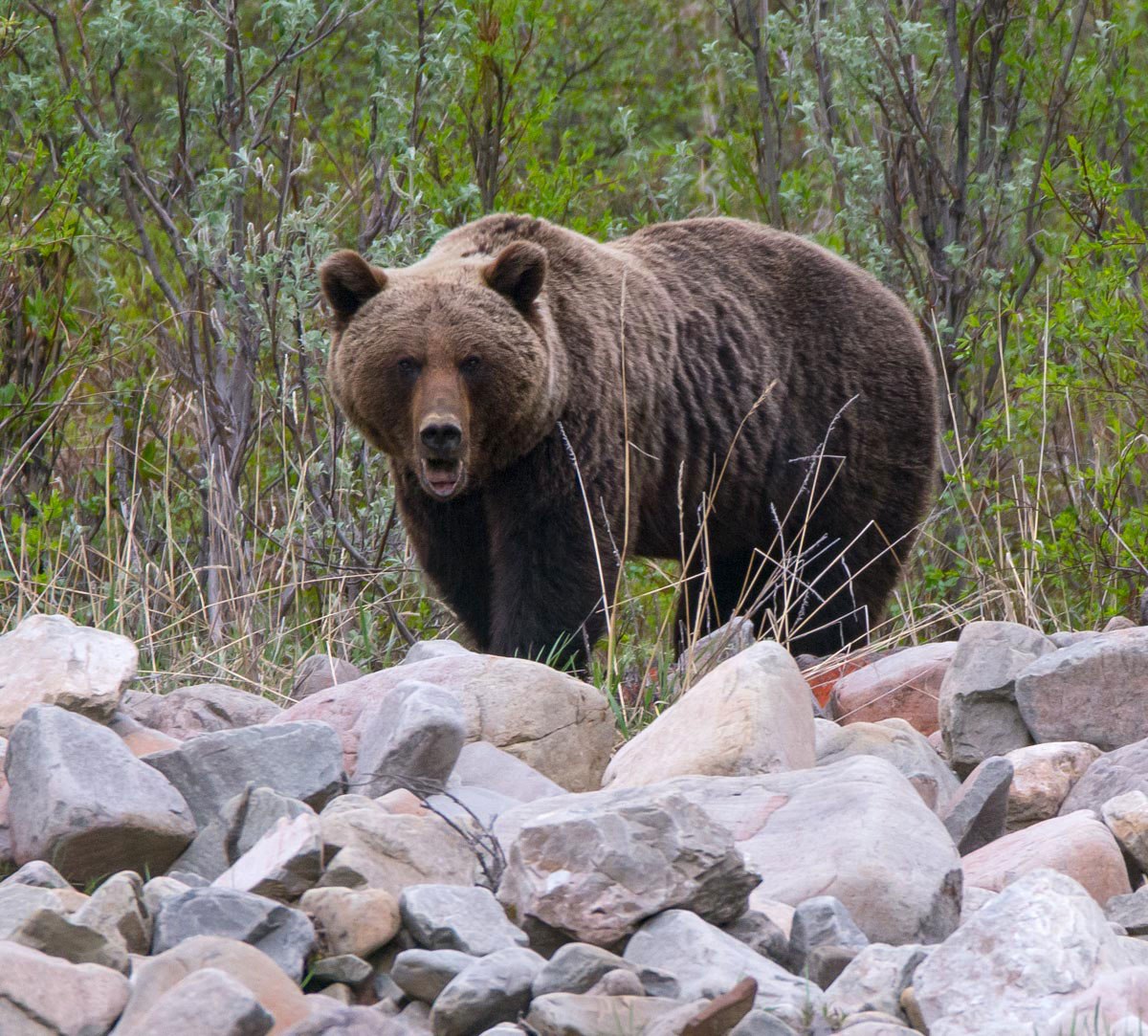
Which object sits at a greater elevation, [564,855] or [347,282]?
[347,282]

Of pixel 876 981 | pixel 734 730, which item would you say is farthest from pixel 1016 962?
pixel 734 730

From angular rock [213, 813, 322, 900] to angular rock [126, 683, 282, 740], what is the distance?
1.33 metres

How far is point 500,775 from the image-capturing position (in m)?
3.81

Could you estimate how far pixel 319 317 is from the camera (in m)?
7.91

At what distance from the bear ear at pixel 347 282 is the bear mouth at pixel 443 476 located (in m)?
0.71

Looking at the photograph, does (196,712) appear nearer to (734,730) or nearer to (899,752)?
(734,730)

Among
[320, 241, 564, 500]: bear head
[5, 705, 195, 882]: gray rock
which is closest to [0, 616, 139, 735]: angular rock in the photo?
[5, 705, 195, 882]: gray rock

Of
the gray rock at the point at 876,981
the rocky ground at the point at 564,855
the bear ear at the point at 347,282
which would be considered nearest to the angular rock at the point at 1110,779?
the rocky ground at the point at 564,855

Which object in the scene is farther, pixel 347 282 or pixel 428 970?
pixel 347 282

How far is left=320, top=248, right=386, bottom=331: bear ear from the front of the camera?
591 cm

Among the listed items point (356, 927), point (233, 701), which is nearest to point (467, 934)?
point (356, 927)

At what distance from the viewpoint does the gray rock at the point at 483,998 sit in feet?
8.20

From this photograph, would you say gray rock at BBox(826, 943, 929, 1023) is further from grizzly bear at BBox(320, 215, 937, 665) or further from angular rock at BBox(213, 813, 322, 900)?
grizzly bear at BBox(320, 215, 937, 665)

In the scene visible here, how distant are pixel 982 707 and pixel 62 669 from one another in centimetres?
230
